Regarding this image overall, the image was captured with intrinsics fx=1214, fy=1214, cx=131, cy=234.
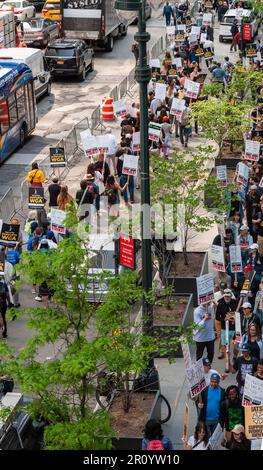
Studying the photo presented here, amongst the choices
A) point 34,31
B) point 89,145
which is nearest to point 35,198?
point 89,145

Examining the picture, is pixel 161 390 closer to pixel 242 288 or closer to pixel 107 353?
pixel 242 288

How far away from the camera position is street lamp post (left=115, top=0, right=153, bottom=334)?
57.4 ft

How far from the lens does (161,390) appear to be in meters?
19.9

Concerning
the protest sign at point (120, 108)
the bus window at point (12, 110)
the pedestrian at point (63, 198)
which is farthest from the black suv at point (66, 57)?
the pedestrian at point (63, 198)

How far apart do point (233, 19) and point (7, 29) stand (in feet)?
35.8

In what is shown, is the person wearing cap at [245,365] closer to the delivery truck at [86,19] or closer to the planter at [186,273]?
the planter at [186,273]

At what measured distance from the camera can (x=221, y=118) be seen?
30.1m

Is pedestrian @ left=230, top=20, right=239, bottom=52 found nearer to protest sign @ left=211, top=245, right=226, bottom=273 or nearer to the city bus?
the city bus

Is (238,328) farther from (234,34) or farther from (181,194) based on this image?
(234,34)

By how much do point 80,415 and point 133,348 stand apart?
4.09 ft

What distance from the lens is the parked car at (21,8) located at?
56.0 m

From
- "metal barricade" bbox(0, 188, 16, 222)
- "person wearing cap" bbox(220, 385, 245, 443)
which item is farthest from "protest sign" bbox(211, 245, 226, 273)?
"metal barricade" bbox(0, 188, 16, 222)

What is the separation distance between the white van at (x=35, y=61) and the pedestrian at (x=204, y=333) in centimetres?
2037

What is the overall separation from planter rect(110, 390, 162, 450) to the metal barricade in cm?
1025
